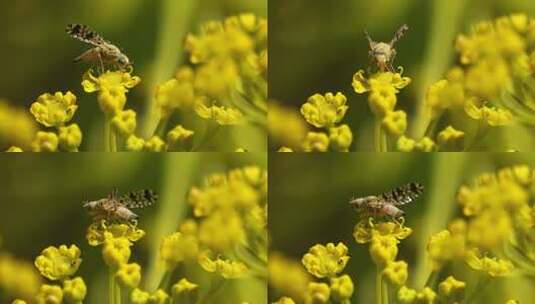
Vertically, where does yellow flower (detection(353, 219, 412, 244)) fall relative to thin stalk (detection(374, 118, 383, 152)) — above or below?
below

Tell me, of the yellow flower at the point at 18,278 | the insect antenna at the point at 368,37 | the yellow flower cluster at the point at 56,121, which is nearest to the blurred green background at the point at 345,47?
the insect antenna at the point at 368,37

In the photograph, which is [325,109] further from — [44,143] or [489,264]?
[44,143]

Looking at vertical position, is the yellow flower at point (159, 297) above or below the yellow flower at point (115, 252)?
below

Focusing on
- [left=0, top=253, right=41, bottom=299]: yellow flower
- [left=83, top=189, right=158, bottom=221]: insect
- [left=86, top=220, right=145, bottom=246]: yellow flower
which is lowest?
[left=0, top=253, right=41, bottom=299]: yellow flower

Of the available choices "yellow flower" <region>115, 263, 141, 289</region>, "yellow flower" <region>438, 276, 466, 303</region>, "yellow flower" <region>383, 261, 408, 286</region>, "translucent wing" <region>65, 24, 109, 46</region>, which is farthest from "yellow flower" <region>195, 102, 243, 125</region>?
"yellow flower" <region>438, 276, 466, 303</region>

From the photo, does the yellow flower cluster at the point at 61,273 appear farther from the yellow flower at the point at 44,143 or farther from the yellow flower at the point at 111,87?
the yellow flower at the point at 111,87

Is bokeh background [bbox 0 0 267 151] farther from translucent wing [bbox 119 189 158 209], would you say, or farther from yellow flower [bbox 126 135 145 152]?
translucent wing [bbox 119 189 158 209]
